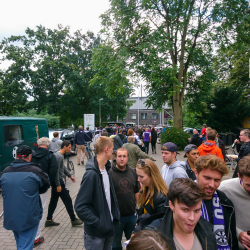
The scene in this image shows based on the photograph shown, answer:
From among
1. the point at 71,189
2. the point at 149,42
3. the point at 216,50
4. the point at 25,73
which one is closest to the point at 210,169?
the point at 71,189

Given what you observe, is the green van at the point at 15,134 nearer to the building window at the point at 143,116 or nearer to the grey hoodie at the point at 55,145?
the grey hoodie at the point at 55,145

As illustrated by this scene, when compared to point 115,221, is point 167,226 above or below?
above

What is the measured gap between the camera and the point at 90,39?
35969mm

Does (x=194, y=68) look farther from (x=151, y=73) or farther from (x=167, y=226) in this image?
(x=167, y=226)

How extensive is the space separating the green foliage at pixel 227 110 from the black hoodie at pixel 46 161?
791 inches

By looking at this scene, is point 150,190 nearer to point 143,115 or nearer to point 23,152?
point 23,152

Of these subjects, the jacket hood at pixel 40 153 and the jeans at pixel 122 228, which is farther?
the jacket hood at pixel 40 153

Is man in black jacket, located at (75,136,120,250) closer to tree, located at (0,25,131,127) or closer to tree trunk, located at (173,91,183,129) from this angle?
tree trunk, located at (173,91,183,129)

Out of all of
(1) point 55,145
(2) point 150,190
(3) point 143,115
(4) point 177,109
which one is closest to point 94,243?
(2) point 150,190

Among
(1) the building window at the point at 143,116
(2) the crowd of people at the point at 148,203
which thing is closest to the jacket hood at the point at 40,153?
(2) the crowd of people at the point at 148,203

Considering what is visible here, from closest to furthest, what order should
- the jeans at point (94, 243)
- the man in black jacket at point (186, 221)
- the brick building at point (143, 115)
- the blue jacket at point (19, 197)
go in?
1. the man in black jacket at point (186, 221)
2. the jeans at point (94, 243)
3. the blue jacket at point (19, 197)
4. the brick building at point (143, 115)

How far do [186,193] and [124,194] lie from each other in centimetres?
177

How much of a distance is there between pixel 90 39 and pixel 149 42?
23456mm

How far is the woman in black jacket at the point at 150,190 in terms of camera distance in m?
2.33
